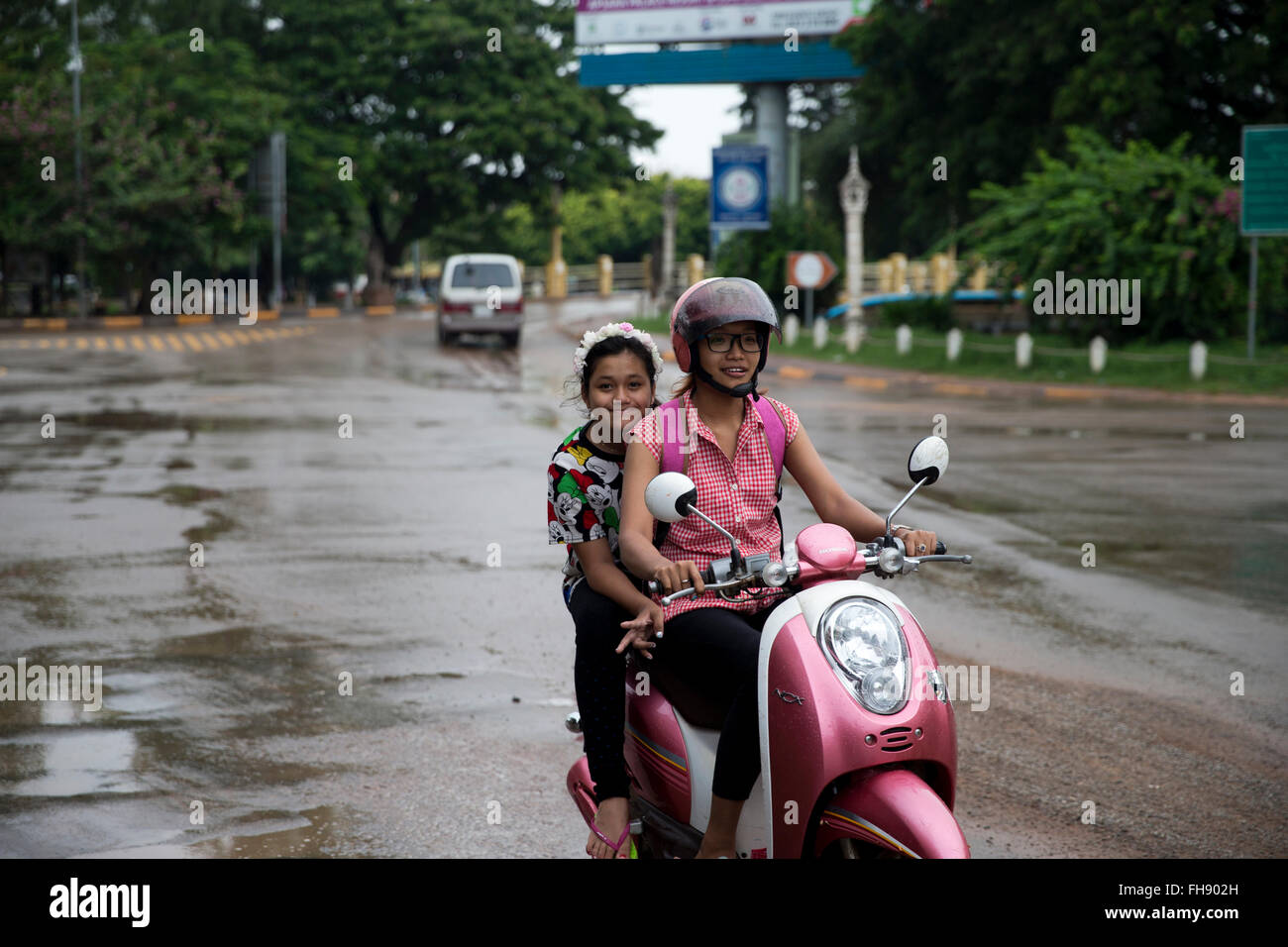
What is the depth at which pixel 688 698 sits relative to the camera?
364 cm

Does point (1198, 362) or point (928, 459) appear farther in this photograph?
point (1198, 362)

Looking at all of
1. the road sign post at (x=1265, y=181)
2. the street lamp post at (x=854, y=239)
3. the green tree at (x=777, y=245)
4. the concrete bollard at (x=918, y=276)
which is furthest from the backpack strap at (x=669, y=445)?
the concrete bollard at (x=918, y=276)

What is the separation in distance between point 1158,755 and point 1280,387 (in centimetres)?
1770

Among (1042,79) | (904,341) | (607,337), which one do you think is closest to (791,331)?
(904,341)

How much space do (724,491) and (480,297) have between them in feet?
93.4

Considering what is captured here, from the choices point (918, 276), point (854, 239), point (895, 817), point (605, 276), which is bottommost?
point (895, 817)

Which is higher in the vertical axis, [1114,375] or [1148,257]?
[1148,257]

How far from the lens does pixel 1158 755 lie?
532 cm

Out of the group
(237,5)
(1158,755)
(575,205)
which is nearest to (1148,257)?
(1158,755)

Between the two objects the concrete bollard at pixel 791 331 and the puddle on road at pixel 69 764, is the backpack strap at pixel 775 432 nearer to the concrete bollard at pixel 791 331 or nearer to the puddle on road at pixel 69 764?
the puddle on road at pixel 69 764

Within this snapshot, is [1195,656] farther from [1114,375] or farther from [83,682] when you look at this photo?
[1114,375]

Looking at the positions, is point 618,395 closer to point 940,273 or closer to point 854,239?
point 854,239

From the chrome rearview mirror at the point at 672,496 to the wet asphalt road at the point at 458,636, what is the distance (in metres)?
1.55
